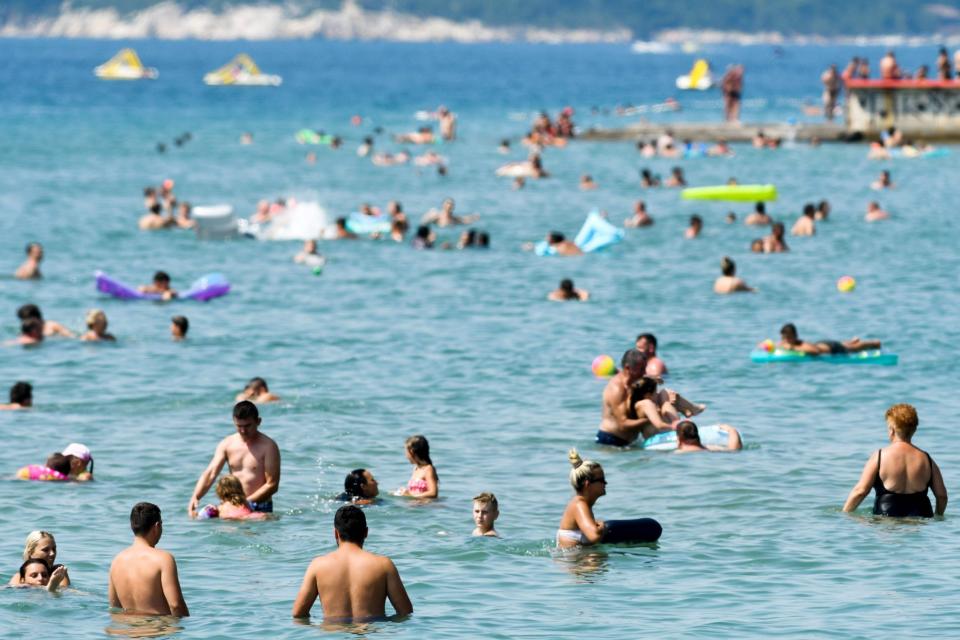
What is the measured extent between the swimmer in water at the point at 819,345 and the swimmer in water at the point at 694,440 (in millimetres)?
5351

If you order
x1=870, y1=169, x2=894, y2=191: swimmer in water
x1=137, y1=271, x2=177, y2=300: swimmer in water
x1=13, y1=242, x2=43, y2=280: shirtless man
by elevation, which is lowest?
x1=137, y1=271, x2=177, y2=300: swimmer in water

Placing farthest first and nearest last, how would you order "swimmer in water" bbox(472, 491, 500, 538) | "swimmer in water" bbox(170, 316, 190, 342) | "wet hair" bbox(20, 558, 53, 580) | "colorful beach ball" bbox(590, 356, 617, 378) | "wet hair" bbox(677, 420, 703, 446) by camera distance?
1. "swimmer in water" bbox(170, 316, 190, 342)
2. "colorful beach ball" bbox(590, 356, 617, 378)
3. "wet hair" bbox(677, 420, 703, 446)
4. "swimmer in water" bbox(472, 491, 500, 538)
5. "wet hair" bbox(20, 558, 53, 580)

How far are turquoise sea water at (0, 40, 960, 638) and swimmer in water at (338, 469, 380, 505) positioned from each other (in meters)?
0.36

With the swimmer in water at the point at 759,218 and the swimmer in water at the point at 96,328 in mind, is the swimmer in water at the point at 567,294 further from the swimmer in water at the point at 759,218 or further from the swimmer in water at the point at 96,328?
the swimmer in water at the point at 759,218

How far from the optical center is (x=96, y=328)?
2811 cm

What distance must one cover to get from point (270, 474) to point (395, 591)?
432cm

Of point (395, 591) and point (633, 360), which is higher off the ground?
point (633, 360)

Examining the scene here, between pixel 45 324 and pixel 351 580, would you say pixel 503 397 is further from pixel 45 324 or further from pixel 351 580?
pixel 351 580

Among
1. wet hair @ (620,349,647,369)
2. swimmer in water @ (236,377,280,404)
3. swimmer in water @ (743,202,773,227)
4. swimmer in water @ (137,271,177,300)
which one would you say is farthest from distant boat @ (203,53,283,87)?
wet hair @ (620,349,647,369)

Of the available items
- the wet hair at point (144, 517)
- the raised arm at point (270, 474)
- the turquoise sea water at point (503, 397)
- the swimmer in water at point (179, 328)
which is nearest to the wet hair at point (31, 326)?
the turquoise sea water at point (503, 397)

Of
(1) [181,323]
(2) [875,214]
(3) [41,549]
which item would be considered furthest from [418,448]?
(2) [875,214]

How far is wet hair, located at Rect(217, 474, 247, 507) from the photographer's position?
1689 centimetres

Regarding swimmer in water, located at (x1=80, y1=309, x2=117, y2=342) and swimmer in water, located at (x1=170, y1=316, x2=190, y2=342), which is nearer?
swimmer in water, located at (x1=80, y1=309, x2=117, y2=342)

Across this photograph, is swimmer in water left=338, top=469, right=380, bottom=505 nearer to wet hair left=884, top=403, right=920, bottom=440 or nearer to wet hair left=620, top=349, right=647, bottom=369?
wet hair left=620, top=349, right=647, bottom=369
